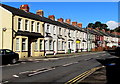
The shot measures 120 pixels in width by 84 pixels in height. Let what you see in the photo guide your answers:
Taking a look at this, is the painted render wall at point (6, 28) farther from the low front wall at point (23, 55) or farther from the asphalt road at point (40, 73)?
the asphalt road at point (40, 73)

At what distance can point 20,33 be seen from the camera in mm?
28328

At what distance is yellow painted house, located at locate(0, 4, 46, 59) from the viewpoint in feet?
89.5

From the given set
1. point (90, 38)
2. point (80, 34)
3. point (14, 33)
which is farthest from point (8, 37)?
point (90, 38)

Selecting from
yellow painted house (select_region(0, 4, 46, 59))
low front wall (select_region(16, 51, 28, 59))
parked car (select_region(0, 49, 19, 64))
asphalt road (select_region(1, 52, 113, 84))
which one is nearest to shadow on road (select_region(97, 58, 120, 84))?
asphalt road (select_region(1, 52, 113, 84))

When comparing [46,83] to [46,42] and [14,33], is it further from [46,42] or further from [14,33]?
[46,42]

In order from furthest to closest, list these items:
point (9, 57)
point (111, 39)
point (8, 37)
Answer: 1. point (111, 39)
2. point (8, 37)
3. point (9, 57)

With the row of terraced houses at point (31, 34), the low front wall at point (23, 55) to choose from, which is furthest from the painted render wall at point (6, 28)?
the low front wall at point (23, 55)

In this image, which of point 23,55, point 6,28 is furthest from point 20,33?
point 23,55

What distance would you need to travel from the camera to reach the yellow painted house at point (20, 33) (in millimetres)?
27266

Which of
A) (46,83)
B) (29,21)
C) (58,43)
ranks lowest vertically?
(46,83)

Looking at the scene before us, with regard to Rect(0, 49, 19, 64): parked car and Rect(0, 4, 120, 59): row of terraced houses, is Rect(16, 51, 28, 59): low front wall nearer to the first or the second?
Rect(0, 4, 120, 59): row of terraced houses

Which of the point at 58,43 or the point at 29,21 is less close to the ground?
the point at 29,21

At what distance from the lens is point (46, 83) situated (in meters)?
9.63

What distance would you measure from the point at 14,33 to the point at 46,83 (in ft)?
63.2
